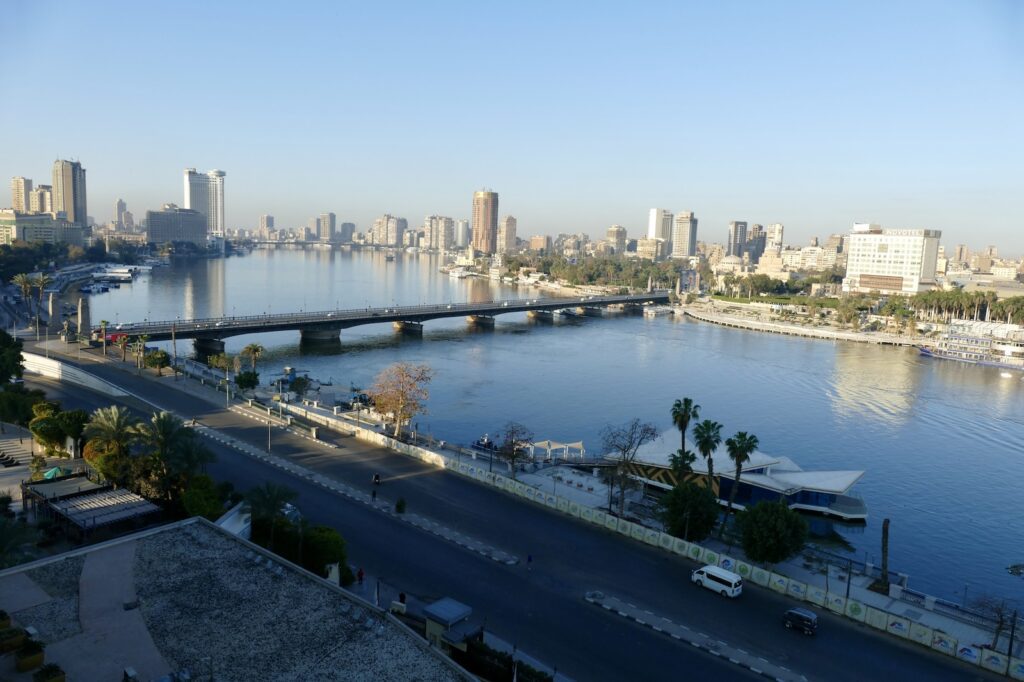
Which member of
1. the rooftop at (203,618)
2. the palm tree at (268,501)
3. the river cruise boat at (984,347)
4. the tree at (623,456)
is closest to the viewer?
the rooftop at (203,618)

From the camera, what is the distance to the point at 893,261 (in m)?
142

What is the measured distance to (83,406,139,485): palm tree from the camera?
2100 cm

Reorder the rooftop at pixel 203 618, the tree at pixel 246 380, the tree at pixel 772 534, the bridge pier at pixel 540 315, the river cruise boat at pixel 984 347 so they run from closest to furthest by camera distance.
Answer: the rooftop at pixel 203 618, the tree at pixel 772 534, the tree at pixel 246 380, the river cruise boat at pixel 984 347, the bridge pier at pixel 540 315

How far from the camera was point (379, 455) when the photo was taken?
91.4 feet

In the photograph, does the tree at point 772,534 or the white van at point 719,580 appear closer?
the white van at point 719,580

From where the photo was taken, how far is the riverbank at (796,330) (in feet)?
282

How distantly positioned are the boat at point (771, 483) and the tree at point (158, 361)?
1055 inches

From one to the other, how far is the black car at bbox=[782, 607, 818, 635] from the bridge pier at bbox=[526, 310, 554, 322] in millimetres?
79440

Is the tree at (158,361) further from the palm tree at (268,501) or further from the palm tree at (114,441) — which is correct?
the palm tree at (268,501)

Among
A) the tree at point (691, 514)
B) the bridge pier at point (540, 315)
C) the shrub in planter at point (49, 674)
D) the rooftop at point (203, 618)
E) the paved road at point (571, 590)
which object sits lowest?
the bridge pier at point (540, 315)

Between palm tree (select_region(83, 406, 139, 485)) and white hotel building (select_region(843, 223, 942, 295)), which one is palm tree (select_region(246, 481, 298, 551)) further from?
white hotel building (select_region(843, 223, 942, 295))

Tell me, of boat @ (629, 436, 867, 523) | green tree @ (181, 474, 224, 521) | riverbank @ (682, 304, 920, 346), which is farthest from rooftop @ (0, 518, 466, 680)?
riverbank @ (682, 304, 920, 346)

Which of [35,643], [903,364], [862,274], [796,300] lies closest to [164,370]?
[35,643]

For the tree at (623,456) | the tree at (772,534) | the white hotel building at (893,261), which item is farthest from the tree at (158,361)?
the white hotel building at (893,261)
